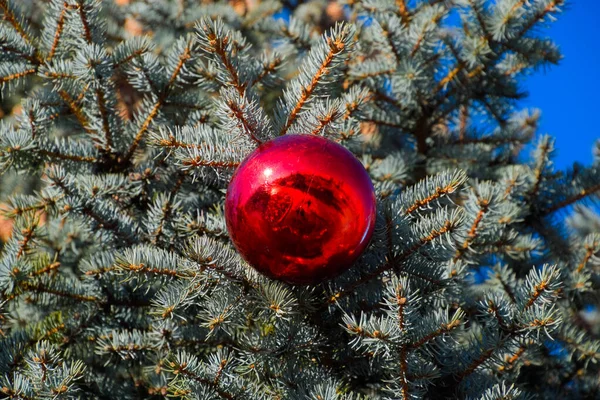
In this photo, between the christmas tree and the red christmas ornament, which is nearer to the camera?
the red christmas ornament

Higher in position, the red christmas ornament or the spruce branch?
the spruce branch

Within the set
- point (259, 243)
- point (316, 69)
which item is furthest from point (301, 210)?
point (316, 69)

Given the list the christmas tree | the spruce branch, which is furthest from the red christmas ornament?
the spruce branch

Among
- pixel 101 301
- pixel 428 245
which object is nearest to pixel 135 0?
pixel 101 301

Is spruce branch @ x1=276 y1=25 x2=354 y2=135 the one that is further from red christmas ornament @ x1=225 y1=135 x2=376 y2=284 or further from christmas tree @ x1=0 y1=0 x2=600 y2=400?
red christmas ornament @ x1=225 y1=135 x2=376 y2=284

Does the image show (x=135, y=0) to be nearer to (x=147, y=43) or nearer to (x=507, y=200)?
(x=147, y=43)

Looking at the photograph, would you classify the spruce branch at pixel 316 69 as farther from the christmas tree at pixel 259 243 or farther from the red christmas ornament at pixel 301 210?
the red christmas ornament at pixel 301 210
